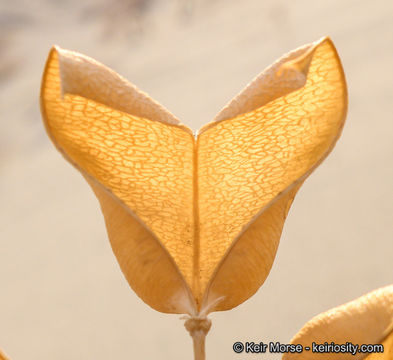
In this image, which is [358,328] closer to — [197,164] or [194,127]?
[197,164]

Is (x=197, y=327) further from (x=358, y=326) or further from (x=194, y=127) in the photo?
(x=194, y=127)

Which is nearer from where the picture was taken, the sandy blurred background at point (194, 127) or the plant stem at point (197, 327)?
the plant stem at point (197, 327)

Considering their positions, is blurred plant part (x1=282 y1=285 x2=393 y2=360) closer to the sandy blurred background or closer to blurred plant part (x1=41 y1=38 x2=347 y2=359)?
blurred plant part (x1=41 y1=38 x2=347 y2=359)

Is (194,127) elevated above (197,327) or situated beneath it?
elevated above

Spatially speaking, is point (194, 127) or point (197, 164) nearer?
point (197, 164)

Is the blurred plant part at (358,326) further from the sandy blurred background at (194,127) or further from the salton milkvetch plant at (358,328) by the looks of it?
the sandy blurred background at (194,127)

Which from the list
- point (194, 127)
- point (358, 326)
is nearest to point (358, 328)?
point (358, 326)

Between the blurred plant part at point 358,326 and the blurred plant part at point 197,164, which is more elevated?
the blurred plant part at point 197,164

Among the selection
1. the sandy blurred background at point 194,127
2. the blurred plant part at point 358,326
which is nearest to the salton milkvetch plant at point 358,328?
the blurred plant part at point 358,326
